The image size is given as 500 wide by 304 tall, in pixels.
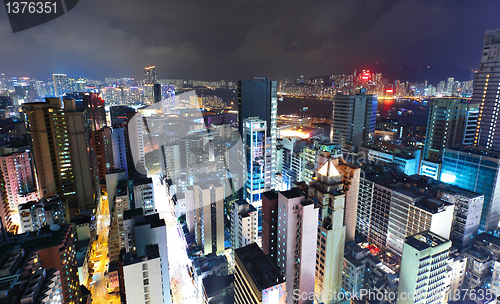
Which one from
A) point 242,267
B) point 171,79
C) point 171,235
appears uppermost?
point 171,79

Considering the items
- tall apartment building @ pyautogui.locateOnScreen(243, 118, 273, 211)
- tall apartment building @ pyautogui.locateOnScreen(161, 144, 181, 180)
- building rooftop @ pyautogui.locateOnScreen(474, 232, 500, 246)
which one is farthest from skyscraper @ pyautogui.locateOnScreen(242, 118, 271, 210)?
building rooftop @ pyautogui.locateOnScreen(474, 232, 500, 246)

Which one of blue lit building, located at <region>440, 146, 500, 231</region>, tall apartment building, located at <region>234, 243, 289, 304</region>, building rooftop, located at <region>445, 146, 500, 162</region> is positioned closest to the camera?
tall apartment building, located at <region>234, 243, 289, 304</region>

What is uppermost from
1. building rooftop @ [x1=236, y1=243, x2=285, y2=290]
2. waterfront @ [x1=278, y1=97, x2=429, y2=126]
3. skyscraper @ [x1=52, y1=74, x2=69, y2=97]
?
skyscraper @ [x1=52, y1=74, x2=69, y2=97]

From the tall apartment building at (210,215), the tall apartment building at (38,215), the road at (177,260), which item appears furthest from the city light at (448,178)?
the tall apartment building at (38,215)

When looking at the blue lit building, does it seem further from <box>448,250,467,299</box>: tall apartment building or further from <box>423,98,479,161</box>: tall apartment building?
<box>448,250,467,299</box>: tall apartment building

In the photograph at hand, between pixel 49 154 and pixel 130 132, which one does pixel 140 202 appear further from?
pixel 130 132

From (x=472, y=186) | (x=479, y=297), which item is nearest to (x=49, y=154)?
(x=479, y=297)

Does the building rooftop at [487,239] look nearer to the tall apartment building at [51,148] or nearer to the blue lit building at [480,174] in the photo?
the blue lit building at [480,174]

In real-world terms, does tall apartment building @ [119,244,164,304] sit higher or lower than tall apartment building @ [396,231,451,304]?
higher
